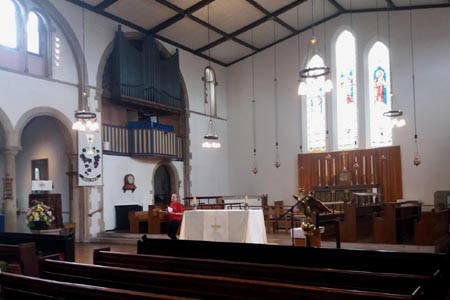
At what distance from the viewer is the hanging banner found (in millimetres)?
11484

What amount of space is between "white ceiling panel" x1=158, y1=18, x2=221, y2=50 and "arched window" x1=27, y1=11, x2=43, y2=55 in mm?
4013

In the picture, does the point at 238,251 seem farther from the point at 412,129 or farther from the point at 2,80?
the point at 412,129

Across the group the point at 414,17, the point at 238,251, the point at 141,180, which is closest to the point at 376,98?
the point at 414,17

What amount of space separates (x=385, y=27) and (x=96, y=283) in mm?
13684

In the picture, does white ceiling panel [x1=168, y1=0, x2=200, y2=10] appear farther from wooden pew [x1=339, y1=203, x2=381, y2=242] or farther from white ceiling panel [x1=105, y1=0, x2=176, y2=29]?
wooden pew [x1=339, y1=203, x2=381, y2=242]

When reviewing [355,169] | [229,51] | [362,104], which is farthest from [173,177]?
[362,104]

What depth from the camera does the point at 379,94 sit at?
14727 mm

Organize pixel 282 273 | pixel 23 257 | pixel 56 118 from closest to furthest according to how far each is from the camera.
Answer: pixel 282 273 < pixel 23 257 < pixel 56 118

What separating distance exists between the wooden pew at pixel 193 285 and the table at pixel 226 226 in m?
4.89

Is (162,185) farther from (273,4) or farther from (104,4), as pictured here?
(273,4)

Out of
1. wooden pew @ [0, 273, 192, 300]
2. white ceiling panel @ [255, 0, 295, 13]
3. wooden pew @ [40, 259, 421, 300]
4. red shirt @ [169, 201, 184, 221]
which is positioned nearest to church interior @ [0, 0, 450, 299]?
white ceiling panel @ [255, 0, 295, 13]

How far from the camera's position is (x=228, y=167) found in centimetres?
1736

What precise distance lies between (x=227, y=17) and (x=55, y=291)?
12150 mm

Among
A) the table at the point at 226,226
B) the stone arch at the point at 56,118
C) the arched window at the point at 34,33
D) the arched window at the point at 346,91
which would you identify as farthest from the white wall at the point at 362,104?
the arched window at the point at 34,33
